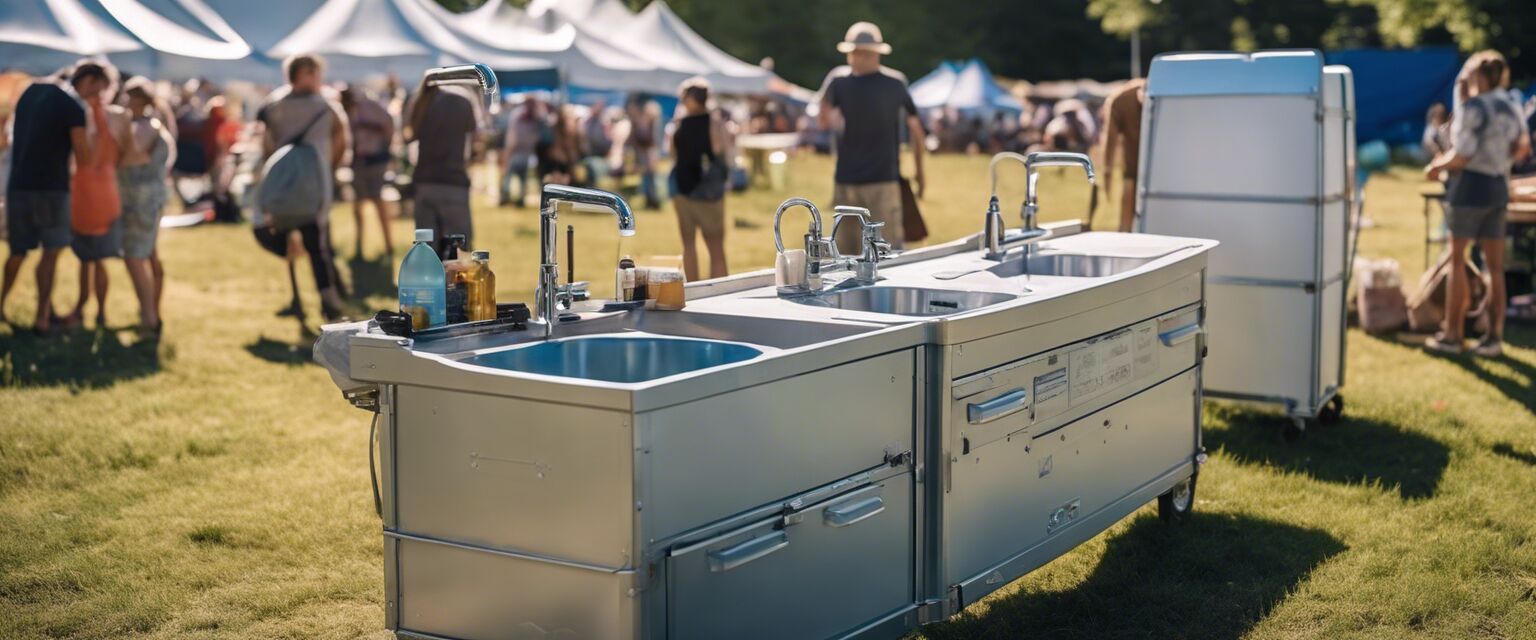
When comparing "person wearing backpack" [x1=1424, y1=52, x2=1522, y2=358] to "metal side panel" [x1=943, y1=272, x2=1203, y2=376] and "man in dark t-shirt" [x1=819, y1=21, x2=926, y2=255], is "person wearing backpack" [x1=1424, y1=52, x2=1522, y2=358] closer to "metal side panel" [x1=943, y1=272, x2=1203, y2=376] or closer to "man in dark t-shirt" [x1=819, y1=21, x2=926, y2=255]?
"man in dark t-shirt" [x1=819, y1=21, x2=926, y2=255]

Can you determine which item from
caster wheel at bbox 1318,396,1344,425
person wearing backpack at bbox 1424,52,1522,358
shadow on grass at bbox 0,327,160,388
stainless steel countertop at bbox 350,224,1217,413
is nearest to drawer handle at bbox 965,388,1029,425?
stainless steel countertop at bbox 350,224,1217,413

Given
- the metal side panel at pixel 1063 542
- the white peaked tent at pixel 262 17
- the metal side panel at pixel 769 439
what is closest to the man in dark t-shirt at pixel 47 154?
the white peaked tent at pixel 262 17

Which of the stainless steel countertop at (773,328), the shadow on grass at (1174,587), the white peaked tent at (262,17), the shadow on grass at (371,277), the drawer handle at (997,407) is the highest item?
the white peaked tent at (262,17)

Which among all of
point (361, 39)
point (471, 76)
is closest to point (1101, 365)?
point (471, 76)

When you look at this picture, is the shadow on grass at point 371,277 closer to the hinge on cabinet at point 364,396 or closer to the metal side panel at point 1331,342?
the metal side panel at point 1331,342

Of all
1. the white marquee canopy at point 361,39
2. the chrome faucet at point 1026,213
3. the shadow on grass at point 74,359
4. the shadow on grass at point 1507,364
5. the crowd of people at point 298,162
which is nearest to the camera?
the chrome faucet at point 1026,213

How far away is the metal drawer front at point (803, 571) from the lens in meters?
3.44

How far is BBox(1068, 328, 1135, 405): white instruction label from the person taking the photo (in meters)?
4.80

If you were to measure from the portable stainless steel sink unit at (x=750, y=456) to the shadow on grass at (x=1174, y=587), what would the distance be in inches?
10.3

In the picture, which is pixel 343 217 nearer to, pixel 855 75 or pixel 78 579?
pixel 855 75

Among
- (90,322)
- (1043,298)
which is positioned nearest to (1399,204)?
(90,322)

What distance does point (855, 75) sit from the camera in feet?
30.0

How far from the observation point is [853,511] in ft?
12.6

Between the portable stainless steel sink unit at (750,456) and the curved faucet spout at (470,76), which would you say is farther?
the curved faucet spout at (470,76)
